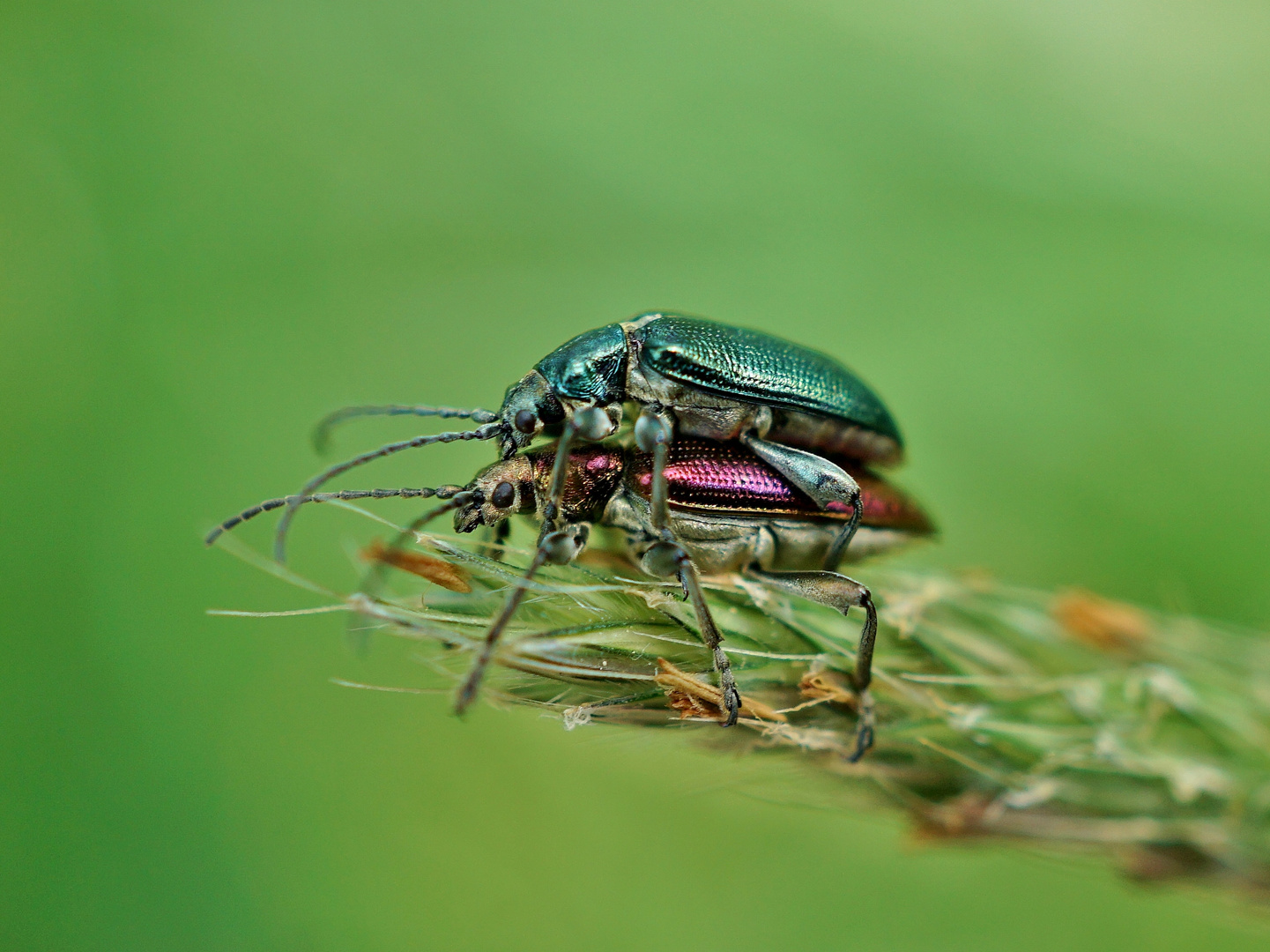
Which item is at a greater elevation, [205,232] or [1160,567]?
[205,232]

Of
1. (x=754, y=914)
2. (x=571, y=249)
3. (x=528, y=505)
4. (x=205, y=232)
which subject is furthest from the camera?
(x=571, y=249)

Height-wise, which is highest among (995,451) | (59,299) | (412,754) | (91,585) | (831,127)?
(831,127)

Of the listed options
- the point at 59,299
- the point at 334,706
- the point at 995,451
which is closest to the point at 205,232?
the point at 59,299

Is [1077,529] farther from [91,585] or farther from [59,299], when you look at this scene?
[59,299]

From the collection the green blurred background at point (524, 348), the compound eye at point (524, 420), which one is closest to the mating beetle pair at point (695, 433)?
the compound eye at point (524, 420)

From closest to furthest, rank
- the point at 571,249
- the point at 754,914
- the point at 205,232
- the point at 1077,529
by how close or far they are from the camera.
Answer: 1. the point at 754,914
2. the point at 1077,529
3. the point at 205,232
4. the point at 571,249

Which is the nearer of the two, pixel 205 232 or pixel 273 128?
pixel 205 232

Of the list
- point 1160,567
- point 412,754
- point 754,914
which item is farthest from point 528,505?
point 1160,567
